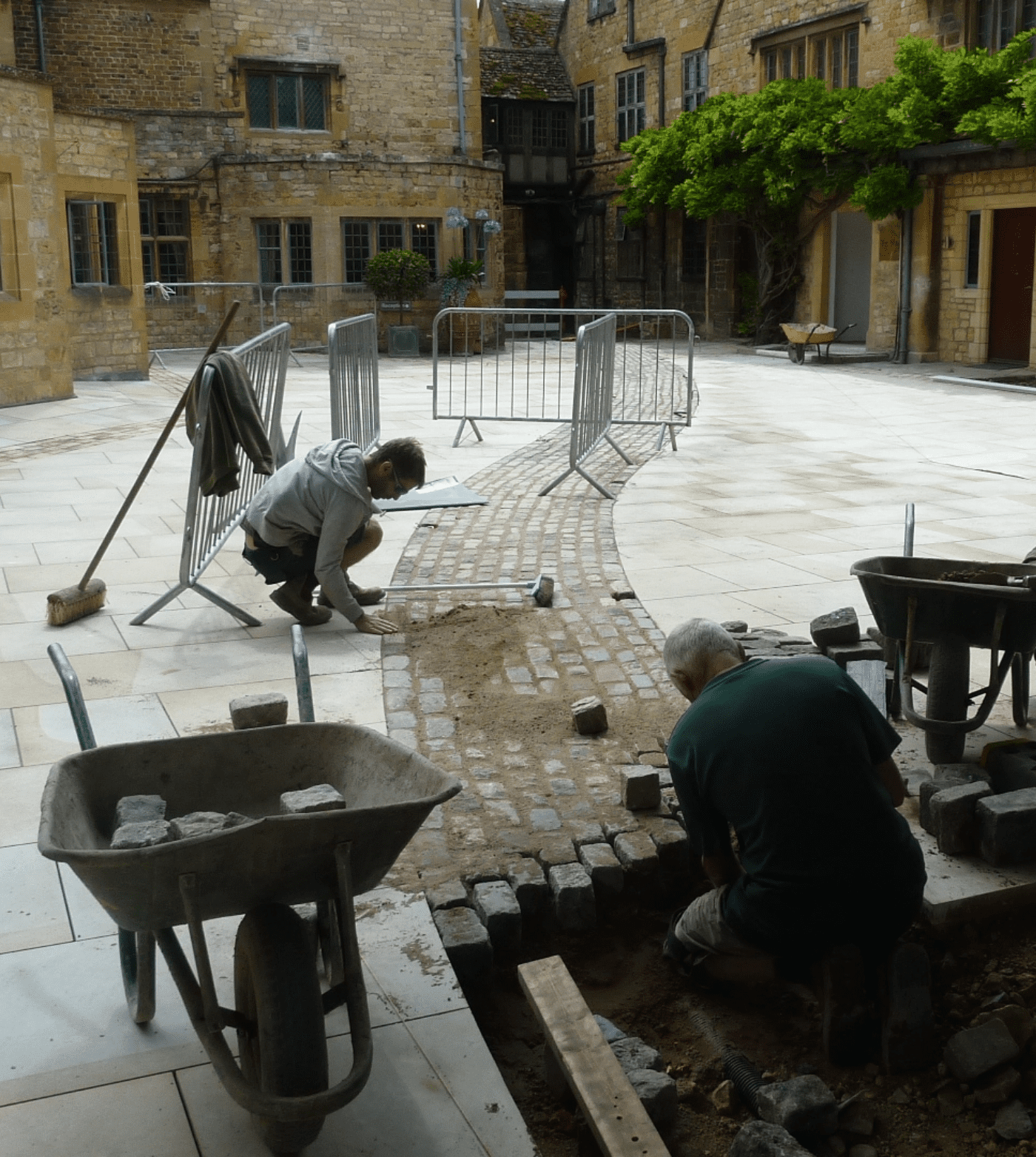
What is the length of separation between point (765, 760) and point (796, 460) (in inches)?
365

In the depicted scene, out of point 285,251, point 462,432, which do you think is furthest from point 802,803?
point 285,251

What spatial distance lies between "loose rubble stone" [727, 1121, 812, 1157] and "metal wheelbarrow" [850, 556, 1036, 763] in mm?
2069

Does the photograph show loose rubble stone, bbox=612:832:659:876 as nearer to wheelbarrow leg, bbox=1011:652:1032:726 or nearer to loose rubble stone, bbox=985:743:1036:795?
loose rubble stone, bbox=985:743:1036:795

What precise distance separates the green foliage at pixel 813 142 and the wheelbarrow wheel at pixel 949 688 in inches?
656

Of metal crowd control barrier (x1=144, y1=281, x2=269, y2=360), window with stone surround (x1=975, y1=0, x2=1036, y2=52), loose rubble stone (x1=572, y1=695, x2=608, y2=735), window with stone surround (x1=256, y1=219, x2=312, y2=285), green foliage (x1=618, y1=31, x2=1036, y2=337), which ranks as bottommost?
loose rubble stone (x1=572, y1=695, x2=608, y2=735)

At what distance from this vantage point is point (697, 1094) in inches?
122

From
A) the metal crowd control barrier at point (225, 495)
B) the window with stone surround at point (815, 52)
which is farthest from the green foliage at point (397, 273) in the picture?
the metal crowd control barrier at point (225, 495)

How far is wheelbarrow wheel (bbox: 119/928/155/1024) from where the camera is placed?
3.06 meters

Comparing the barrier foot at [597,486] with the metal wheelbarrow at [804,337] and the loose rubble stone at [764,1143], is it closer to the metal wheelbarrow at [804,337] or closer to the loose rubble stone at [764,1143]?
the loose rubble stone at [764,1143]

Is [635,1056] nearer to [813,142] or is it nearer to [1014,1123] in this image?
[1014,1123]

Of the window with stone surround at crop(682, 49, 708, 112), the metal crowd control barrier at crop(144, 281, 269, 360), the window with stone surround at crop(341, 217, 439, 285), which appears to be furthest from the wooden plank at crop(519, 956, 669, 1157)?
the window with stone surround at crop(682, 49, 708, 112)

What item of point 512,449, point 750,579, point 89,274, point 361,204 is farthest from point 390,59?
point 750,579

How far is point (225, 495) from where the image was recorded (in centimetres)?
696

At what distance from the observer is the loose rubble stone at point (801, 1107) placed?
9.21 ft
